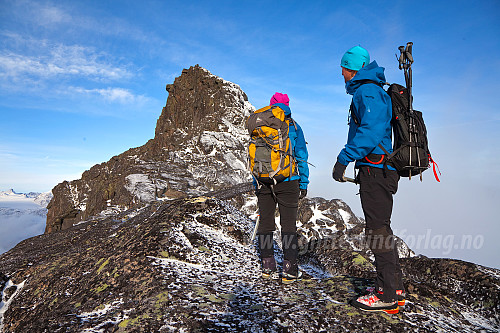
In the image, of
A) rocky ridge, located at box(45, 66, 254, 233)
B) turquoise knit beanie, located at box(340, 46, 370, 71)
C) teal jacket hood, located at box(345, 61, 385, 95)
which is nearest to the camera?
teal jacket hood, located at box(345, 61, 385, 95)

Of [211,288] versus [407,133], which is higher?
[407,133]

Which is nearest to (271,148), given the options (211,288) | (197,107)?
(211,288)

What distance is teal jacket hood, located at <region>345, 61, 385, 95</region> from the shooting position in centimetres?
467

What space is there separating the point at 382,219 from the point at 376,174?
77 cm

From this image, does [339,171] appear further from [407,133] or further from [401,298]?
[401,298]

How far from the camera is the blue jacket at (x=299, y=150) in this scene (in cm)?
652

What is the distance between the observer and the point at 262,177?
20.4 ft

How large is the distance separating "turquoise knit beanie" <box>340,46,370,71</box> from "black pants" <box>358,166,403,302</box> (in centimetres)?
192

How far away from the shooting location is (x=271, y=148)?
20.3 feet

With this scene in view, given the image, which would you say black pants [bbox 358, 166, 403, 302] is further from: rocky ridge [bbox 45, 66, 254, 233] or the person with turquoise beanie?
rocky ridge [bbox 45, 66, 254, 233]

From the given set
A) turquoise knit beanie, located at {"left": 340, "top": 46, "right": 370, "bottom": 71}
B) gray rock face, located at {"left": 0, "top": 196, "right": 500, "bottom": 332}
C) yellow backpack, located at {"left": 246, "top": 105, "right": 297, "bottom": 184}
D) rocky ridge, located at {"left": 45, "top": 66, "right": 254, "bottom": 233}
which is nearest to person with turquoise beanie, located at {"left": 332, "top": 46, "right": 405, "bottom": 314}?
turquoise knit beanie, located at {"left": 340, "top": 46, "right": 370, "bottom": 71}

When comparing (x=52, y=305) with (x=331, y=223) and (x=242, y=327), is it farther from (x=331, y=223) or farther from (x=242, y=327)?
(x=331, y=223)

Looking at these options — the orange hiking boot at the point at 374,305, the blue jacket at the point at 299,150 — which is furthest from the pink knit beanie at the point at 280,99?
the orange hiking boot at the point at 374,305

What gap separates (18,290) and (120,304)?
5.04m
